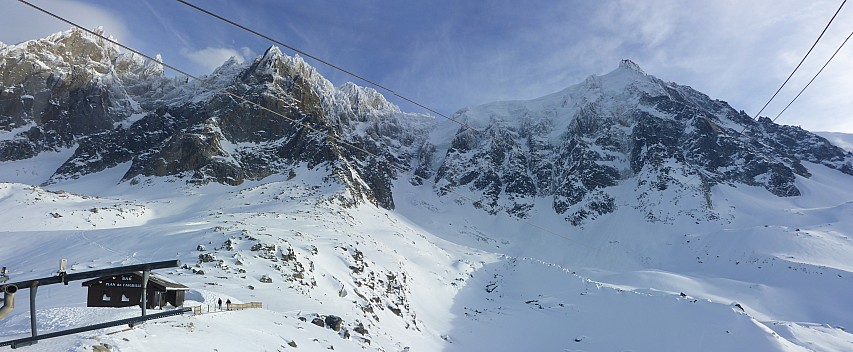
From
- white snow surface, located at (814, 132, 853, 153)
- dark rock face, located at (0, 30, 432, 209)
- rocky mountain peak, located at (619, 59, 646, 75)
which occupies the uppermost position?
rocky mountain peak, located at (619, 59, 646, 75)

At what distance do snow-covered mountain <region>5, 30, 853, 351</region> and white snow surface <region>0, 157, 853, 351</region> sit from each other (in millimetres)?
294

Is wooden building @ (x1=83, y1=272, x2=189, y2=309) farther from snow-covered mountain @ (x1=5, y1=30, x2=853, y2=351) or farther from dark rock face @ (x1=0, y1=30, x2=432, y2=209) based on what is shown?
dark rock face @ (x1=0, y1=30, x2=432, y2=209)

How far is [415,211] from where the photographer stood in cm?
10569

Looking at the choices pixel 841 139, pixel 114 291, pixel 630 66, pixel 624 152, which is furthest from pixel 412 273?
pixel 841 139

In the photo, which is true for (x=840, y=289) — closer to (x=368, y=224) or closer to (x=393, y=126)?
(x=368, y=224)

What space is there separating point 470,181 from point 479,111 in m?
43.9

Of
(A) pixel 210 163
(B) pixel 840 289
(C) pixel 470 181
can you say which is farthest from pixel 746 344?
(C) pixel 470 181

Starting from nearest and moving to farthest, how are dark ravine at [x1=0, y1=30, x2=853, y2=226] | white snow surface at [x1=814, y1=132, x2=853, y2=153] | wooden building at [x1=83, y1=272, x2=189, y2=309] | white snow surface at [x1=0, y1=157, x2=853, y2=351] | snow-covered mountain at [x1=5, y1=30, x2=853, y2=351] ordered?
wooden building at [x1=83, y1=272, x2=189, y2=309] < white snow surface at [x1=0, y1=157, x2=853, y2=351] < snow-covered mountain at [x1=5, y1=30, x2=853, y2=351] < dark ravine at [x1=0, y1=30, x2=853, y2=226] < white snow surface at [x1=814, y1=132, x2=853, y2=153]

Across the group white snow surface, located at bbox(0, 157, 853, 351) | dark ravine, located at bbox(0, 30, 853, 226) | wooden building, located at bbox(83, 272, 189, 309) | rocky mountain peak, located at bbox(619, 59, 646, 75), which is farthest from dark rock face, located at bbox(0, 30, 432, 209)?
rocky mountain peak, located at bbox(619, 59, 646, 75)

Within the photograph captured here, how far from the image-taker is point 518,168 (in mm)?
130250

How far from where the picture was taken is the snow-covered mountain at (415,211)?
31.6 m

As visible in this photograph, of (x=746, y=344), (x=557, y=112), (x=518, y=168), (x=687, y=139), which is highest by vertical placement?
(x=557, y=112)

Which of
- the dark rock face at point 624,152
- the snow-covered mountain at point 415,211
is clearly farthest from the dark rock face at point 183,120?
the dark rock face at point 624,152

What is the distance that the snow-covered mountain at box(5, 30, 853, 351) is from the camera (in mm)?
31609
